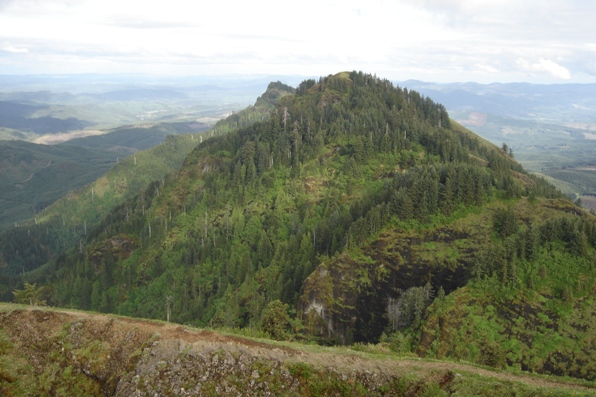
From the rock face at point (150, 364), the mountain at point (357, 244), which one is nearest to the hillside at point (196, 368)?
the rock face at point (150, 364)

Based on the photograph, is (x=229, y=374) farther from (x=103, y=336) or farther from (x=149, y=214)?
(x=149, y=214)

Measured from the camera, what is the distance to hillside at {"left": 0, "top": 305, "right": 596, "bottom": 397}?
108 feet

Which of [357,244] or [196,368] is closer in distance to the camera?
[196,368]

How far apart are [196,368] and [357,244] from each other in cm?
5422

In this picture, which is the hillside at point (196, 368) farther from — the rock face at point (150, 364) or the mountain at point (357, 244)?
the mountain at point (357, 244)

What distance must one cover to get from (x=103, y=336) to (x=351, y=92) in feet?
521

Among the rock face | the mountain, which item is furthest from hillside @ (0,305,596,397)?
the mountain

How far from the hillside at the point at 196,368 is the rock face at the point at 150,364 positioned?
85 millimetres

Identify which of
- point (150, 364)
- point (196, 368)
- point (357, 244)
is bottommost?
point (357, 244)

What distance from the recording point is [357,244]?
83.4 m

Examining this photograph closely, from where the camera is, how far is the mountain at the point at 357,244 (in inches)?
2411

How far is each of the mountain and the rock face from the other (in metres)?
21.0

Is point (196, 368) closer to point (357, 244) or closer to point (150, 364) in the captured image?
Result: point (150, 364)

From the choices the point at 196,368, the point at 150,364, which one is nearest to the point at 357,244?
the point at 196,368
